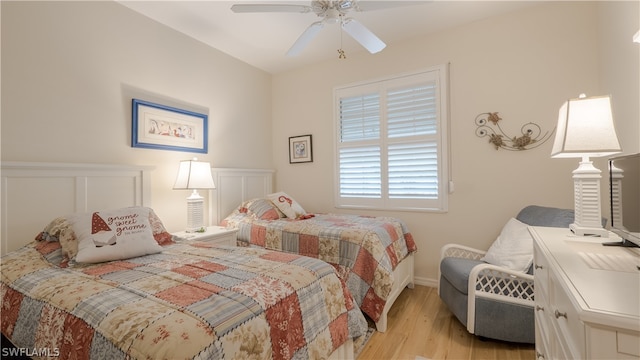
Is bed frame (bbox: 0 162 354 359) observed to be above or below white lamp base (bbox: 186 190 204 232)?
above

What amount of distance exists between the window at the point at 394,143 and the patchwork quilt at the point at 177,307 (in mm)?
1880

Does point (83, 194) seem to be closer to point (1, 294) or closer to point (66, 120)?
point (66, 120)

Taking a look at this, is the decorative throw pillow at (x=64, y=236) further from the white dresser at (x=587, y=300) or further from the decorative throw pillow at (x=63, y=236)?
the white dresser at (x=587, y=300)

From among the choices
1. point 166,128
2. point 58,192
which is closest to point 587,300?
point 58,192

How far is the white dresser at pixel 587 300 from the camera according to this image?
598 millimetres

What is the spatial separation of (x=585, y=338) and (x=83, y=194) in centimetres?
282

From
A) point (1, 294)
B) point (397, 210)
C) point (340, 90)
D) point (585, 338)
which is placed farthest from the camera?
point (340, 90)

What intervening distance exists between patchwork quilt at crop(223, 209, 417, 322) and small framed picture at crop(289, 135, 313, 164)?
1135 mm

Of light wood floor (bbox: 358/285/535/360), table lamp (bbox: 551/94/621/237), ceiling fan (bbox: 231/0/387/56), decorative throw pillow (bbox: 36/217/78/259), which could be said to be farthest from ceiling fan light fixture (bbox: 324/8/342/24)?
light wood floor (bbox: 358/285/535/360)

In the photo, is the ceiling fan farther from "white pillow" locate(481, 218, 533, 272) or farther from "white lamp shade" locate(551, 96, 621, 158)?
"white pillow" locate(481, 218, 533, 272)

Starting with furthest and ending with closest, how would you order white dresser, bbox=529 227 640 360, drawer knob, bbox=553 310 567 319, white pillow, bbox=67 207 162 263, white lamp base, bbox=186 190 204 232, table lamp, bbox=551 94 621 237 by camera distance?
1. white lamp base, bbox=186 190 204 232
2. white pillow, bbox=67 207 162 263
3. table lamp, bbox=551 94 621 237
4. drawer knob, bbox=553 310 567 319
5. white dresser, bbox=529 227 640 360

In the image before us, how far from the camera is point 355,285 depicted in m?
2.15

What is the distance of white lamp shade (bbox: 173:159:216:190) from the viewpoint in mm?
2545

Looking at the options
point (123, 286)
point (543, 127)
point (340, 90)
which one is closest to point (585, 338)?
point (123, 286)
